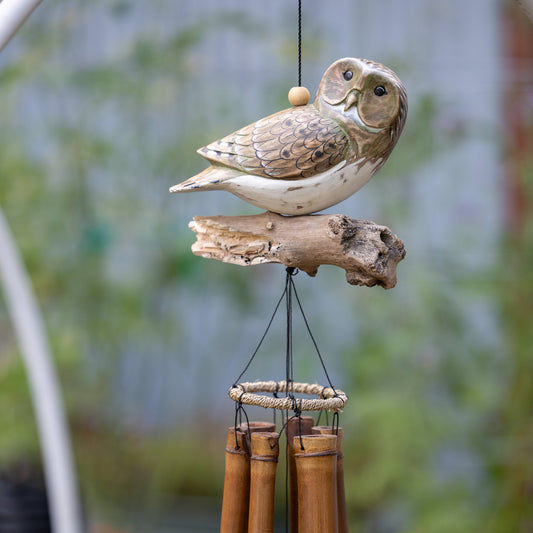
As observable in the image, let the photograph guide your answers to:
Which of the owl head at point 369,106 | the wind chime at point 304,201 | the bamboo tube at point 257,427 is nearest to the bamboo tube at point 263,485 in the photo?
the wind chime at point 304,201

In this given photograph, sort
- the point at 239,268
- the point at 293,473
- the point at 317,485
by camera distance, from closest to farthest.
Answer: the point at 317,485
the point at 293,473
the point at 239,268

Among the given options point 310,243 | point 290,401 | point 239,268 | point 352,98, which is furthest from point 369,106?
point 239,268

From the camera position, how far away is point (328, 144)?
3.69ft

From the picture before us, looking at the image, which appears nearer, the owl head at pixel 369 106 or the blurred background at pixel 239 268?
the owl head at pixel 369 106

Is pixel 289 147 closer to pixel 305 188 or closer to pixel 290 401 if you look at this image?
pixel 305 188

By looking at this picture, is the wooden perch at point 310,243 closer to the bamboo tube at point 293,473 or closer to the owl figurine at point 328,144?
the owl figurine at point 328,144

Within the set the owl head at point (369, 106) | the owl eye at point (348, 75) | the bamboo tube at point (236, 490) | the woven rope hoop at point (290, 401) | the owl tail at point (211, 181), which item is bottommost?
the bamboo tube at point (236, 490)

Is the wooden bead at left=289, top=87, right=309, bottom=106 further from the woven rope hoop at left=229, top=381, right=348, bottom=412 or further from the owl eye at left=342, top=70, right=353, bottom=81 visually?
the woven rope hoop at left=229, top=381, right=348, bottom=412

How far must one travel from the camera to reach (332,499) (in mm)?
1047

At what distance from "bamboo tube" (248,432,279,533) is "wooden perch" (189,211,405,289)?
0.33 meters

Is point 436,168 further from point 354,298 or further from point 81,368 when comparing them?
point 81,368

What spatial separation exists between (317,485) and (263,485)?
0.10 metres

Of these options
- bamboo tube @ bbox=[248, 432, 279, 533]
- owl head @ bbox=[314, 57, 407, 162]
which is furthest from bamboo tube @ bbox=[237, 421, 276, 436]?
owl head @ bbox=[314, 57, 407, 162]

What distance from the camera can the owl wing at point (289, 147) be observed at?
113cm
